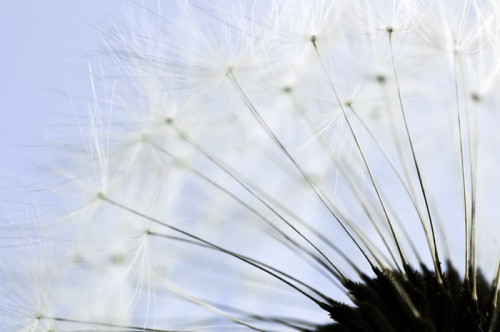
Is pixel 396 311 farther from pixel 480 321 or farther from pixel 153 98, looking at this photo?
pixel 153 98

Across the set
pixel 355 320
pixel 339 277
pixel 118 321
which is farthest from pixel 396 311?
pixel 118 321

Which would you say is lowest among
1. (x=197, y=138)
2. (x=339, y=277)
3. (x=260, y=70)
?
(x=339, y=277)

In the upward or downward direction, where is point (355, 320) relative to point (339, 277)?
downward

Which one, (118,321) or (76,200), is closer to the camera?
(118,321)

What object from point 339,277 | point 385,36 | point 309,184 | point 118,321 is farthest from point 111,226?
point 385,36

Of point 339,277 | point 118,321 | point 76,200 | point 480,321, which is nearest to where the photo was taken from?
point 480,321

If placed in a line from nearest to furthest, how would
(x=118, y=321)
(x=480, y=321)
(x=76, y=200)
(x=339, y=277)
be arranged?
1. (x=480, y=321)
2. (x=339, y=277)
3. (x=118, y=321)
4. (x=76, y=200)
